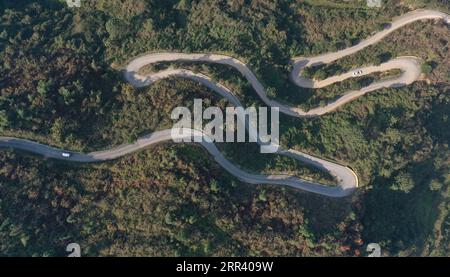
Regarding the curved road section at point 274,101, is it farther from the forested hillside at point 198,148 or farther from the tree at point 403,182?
the tree at point 403,182

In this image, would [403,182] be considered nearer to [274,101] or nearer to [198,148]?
[274,101]

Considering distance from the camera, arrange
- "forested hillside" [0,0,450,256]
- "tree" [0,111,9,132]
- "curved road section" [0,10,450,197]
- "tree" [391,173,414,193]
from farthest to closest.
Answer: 1. "tree" [391,173,414,193]
2. "curved road section" [0,10,450,197]
3. "tree" [0,111,9,132]
4. "forested hillside" [0,0,450,256]

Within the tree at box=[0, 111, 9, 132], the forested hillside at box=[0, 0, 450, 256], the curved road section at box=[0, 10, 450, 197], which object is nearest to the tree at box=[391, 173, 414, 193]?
the forested hillside at box=[0, 0, 450, 256]

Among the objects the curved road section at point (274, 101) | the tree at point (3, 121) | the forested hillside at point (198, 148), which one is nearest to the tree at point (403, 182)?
the forested hillside at point (198, 148)

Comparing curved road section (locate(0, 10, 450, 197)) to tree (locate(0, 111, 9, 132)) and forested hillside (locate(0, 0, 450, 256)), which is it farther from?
tree (locate(0, 111, 9, 132))

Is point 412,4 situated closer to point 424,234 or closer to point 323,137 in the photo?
point 323,137
